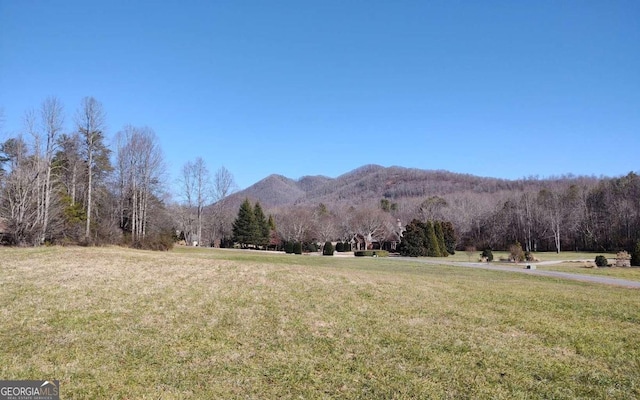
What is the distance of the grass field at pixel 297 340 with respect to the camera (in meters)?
4.56

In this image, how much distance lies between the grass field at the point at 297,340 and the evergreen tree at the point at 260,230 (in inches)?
1734

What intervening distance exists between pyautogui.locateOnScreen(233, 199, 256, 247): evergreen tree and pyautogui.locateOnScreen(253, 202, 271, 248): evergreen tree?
0.50 meters

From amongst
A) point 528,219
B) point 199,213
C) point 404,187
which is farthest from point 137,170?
point 404,187

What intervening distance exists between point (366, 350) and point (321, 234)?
187 feet

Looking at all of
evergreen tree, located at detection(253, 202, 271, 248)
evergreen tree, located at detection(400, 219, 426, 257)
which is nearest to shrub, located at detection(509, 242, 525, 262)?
evergreen tree, located at detection(400, 219, 426, 257)

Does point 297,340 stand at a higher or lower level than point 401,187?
lower

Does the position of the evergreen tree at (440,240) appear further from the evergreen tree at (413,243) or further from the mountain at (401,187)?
the mountain at (401,187)

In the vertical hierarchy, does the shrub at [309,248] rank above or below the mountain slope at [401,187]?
→ below

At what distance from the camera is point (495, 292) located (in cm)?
1205

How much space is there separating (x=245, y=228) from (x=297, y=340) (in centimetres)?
4975

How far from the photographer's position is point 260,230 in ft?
184

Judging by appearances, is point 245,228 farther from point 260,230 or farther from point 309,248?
point 309,248

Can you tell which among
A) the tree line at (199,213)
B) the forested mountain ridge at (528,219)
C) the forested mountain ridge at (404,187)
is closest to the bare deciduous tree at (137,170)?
the tree line at (199,213)

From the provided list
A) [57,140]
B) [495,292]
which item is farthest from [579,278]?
[57,140]
